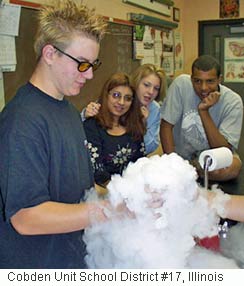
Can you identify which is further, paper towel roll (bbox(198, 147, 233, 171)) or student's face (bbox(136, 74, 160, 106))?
student's face (bbox(136, 74, 160, 106))

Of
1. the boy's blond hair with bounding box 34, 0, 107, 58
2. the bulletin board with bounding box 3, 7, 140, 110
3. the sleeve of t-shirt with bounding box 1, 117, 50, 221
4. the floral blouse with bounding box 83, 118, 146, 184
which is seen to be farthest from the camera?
the bulletin board with bounding box 3, 7, 140, 110

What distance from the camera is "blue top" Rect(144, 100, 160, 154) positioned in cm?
232

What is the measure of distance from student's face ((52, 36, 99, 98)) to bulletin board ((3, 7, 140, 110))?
1145 millimetres

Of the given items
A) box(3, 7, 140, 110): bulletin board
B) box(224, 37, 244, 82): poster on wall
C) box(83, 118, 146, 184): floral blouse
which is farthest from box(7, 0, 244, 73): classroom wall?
box(83, 118, 146, 184): floral blouse

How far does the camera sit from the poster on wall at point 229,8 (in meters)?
4.45

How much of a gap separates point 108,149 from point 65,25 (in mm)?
1118

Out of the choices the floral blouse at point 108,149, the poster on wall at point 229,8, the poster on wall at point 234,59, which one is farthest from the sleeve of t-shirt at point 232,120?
the poster on wall at point 229,8

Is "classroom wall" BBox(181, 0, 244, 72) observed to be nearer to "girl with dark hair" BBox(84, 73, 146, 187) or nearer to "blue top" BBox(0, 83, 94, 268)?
"girl with dark hair" BBox(84, 73, 146, 187)

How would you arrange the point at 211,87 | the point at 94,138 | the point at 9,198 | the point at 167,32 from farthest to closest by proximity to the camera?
1. the point at 167,32
2. the point at 211,87
3. the point at 94,138
4. the point at 9,198

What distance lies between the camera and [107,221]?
954mm

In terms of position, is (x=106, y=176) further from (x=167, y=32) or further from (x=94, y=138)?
(x=167, y=32)

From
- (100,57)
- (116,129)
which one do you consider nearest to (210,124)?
(116,129)
